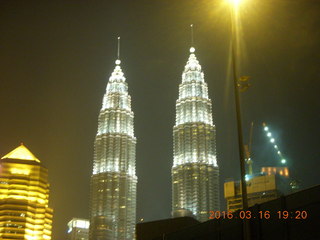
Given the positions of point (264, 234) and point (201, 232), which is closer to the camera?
point (264, 234)

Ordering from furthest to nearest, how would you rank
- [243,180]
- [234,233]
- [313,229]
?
[234,233], [313,229], [243,180]

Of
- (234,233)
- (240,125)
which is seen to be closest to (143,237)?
(234,233)

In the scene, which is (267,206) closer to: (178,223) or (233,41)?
(233,41)

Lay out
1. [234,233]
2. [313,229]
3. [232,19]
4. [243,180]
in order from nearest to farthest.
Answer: [243,180]
[232,19]
[313,229]
[234,233]

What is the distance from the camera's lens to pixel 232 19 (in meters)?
44.8

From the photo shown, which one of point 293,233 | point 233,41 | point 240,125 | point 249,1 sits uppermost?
point 249,1

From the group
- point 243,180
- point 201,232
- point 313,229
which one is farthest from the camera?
point 201,232

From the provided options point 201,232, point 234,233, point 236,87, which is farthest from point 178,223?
point 236,87

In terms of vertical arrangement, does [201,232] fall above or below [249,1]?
below

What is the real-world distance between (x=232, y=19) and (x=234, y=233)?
2365cm

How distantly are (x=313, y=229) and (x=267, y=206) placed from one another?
21.1 feet

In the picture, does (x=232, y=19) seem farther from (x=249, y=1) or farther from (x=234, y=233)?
(x=234, y=233)

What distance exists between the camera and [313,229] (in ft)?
162

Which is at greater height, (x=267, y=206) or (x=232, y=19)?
(x=232, y=19)
